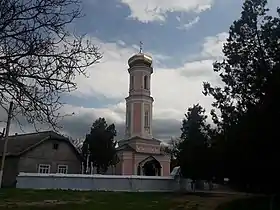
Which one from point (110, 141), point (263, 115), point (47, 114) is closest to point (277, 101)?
point (263, 115)

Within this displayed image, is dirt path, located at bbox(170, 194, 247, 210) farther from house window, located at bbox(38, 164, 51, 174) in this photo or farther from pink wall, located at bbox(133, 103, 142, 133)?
pink wall, located at bbox(133, 103, 142, 133)

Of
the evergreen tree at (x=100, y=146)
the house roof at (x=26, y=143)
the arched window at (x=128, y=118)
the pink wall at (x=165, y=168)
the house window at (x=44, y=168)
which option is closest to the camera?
the house roof at (x=26, y=143)

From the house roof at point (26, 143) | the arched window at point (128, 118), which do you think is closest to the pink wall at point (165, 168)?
the arched window at point (128, 118)

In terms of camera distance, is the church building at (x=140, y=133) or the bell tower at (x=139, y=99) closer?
the church building at (x=140, y=133)

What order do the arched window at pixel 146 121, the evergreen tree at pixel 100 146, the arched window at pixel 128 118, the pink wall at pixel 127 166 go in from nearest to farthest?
the evergreen tree at pixel 100 146, the pink wall at pixel 127 166, the arched window at pixel 146 121, the arched window at pixel 128 118

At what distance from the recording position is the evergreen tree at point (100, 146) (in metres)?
42.6

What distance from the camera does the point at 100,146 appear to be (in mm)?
42781

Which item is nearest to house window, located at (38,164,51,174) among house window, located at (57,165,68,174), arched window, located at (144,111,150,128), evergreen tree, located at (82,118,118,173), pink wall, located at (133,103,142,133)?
house window, located at (57,165,68,174)

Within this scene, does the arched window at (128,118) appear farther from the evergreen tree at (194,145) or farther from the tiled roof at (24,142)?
the tiled roof at (24,142)

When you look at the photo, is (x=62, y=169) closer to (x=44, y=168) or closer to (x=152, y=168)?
(x=44, y=168)

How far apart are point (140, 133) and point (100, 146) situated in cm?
1116

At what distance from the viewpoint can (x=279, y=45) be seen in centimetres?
2077

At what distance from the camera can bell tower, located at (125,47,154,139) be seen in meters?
53.5

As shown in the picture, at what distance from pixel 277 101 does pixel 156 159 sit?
36907 millimetres
